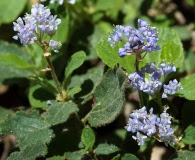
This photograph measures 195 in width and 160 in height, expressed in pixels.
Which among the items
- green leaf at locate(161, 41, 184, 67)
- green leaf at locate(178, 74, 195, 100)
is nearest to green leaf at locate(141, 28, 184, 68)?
green leaf at locate(161, 41, 184, 67)

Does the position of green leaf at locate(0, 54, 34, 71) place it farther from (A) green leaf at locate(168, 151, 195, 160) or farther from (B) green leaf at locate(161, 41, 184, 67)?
(A) green leaf at locate(168, 151, 195, 160)

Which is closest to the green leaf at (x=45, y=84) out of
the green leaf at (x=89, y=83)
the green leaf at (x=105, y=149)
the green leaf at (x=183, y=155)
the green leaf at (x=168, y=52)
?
the green leaf at (x=89, y=83)

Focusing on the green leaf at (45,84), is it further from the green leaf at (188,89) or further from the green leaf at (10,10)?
the green leaf at (10,10)

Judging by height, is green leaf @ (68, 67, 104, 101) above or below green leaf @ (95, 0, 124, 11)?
below

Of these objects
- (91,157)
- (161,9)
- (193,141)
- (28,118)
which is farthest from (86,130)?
(161,9)

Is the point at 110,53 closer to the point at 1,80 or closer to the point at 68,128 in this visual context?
the point at 68,128

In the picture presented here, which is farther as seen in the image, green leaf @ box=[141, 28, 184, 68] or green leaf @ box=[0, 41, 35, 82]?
green leaf @ box=[0, 41, 35, 82]
